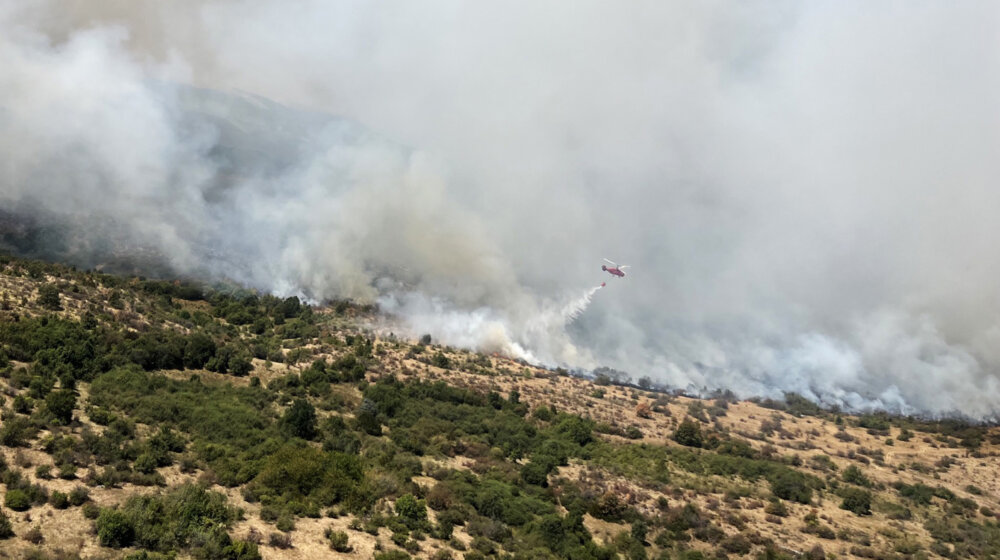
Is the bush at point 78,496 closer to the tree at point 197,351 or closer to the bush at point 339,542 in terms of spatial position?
the bush at point 339,542

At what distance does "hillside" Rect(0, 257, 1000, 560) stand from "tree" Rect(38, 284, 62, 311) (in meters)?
0.32

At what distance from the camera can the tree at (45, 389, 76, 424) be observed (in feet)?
117

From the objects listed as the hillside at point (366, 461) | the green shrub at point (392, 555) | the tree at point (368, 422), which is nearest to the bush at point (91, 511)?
the hillside at point (366, 461)

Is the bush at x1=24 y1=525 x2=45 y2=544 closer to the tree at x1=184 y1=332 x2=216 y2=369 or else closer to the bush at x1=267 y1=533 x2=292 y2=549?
the bush at x1=267 y1=533 x2=292 y2=549

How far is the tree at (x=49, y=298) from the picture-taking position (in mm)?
57188

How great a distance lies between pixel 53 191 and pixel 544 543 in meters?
122

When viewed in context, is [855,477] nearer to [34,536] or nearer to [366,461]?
[366,461]

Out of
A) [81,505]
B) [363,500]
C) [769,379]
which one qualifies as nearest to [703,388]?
[769,379]

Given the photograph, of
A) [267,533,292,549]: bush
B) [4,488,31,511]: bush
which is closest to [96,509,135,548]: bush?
[4,488,31,511]: bush

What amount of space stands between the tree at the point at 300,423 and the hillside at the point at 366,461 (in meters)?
0.18

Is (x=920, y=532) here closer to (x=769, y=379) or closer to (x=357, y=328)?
(x=357, y=328)

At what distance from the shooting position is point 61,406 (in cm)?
3606

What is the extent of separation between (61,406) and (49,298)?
1103 inches

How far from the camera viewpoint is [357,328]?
106m
